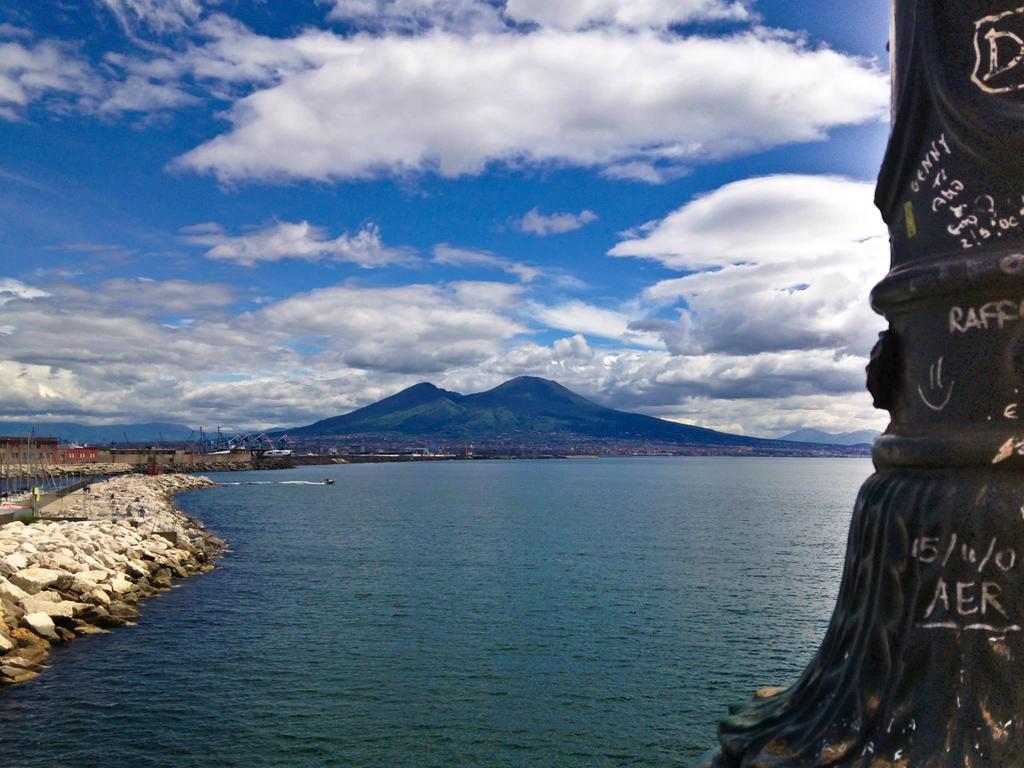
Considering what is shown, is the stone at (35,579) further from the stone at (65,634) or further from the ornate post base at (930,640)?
the ornate post base at (930,640)

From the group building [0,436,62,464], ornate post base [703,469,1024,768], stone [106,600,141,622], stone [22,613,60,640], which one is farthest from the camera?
building [0,436,62,464]

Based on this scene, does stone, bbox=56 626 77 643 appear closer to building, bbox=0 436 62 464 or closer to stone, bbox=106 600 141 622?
stone, bbox=106 600 141 622

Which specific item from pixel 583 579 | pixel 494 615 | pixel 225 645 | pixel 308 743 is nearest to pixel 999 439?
pixel 308 743

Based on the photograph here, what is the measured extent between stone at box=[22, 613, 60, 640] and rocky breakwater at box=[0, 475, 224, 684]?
0.10 feet

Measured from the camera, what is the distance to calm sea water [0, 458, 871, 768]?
1920 cm

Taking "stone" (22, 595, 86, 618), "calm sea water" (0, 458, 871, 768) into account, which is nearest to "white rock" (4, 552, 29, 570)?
"stone" (22, 595, 86, 618)

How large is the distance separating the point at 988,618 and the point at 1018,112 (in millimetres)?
2491

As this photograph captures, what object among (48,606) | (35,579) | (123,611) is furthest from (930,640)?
(123,611)

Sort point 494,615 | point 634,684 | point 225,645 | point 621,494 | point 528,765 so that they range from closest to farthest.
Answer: point 528,765
point 634,684
point 225,645
point 494,615
point 621,494

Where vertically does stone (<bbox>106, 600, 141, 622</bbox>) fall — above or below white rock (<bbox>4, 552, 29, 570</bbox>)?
below

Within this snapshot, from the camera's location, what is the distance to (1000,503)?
3912mm

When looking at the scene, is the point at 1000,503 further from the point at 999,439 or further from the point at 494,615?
the point at 494,615

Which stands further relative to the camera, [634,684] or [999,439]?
[634,684]

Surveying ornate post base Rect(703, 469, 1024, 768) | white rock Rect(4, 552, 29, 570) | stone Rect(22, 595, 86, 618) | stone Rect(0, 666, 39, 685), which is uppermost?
ornate post base Rect(703, 469, 1024, 768)
